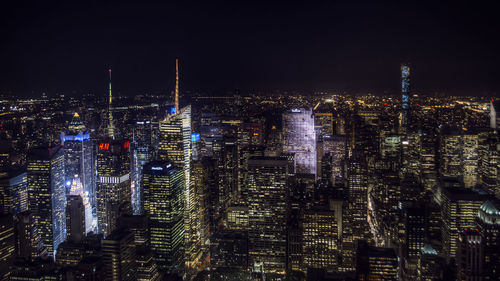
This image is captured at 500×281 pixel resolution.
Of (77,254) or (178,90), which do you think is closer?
(77,254)

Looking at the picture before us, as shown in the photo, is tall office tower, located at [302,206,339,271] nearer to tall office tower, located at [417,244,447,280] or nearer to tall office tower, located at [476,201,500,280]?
tall office tower, located at [417,244,447,280]

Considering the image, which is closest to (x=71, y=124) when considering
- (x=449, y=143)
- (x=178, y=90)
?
(x=178, y=90)

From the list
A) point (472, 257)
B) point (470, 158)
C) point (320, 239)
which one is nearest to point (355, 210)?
point (320, 239)

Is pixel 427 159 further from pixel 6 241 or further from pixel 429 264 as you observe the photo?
pixel 6 241

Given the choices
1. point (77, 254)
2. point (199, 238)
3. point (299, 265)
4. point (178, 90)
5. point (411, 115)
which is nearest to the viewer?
point (77, 254)

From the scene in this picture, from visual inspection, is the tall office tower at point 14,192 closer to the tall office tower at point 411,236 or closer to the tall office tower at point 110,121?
the tall office tower at point 110,121

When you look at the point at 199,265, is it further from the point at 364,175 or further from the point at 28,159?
the point at 364,175
